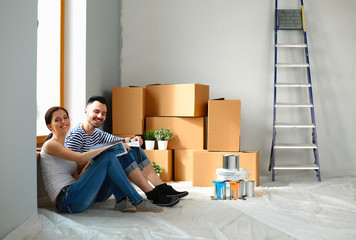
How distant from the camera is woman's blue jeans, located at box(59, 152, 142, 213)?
2.17m

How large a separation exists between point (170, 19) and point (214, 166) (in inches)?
70.6

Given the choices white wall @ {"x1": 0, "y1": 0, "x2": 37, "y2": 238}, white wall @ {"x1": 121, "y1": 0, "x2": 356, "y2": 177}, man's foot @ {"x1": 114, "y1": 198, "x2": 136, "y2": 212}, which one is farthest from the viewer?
white wall @ {"x1": 121, "y1": 0, "x2": 356, "y2": 177}

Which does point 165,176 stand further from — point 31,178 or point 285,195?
point 31,178

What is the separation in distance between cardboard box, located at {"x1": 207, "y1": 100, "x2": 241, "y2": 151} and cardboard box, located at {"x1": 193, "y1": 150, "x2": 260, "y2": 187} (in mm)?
75

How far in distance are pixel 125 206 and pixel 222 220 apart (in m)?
0.61

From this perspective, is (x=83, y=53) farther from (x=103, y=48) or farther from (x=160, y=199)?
(x=160, y=199)

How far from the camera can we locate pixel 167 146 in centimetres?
379

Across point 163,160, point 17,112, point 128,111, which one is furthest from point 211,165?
point 17,112

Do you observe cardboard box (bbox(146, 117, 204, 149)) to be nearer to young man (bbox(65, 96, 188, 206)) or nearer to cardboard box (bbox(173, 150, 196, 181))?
cardboard box (bbox(173, 150, 196, 181))

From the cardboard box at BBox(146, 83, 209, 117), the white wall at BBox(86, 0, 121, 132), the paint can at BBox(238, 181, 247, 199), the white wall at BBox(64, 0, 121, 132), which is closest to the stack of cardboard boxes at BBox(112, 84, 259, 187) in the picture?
the cardboard box at BBox(146, 83, 209, 117)

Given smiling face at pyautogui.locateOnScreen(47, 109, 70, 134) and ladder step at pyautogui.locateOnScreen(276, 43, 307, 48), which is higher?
ladder step at pyautogui.locateOnScreen(276, 43, 307, 48)

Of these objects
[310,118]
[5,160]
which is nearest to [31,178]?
[5,160]

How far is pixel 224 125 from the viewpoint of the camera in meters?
3.52

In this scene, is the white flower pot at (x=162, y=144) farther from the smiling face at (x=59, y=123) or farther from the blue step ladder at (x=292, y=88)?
the smiling face at (x=59, y=123)
